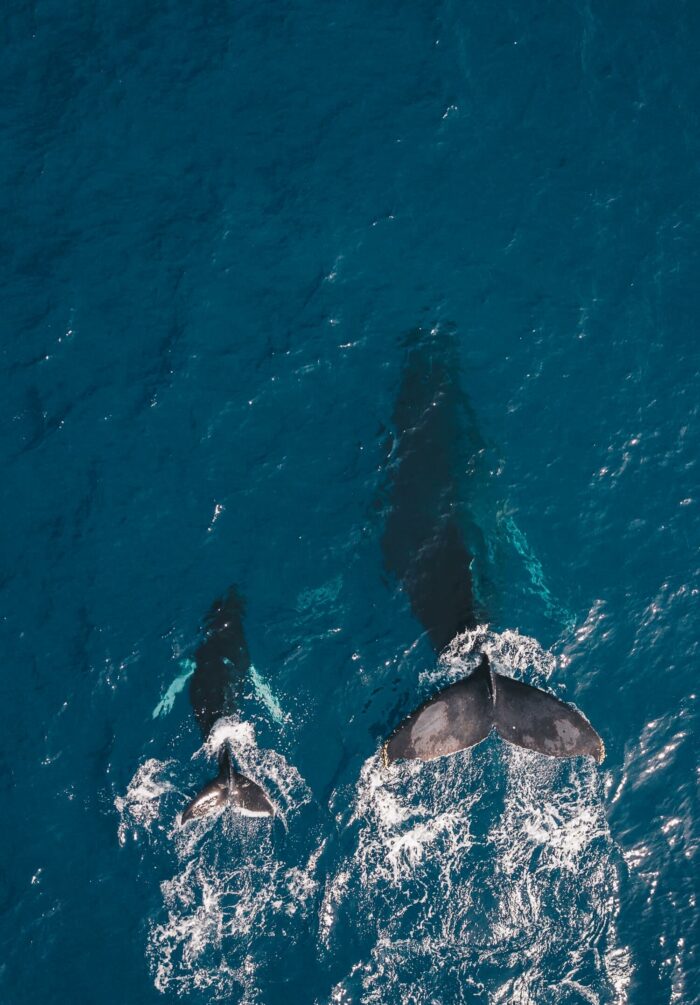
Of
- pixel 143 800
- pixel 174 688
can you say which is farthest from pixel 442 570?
pixel 143 800

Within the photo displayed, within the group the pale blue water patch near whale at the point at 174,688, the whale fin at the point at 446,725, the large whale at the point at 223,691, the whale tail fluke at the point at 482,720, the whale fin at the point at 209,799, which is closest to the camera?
the whale tail fluke at the point at 482,720

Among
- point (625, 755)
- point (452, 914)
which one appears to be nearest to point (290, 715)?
point (452, 914)

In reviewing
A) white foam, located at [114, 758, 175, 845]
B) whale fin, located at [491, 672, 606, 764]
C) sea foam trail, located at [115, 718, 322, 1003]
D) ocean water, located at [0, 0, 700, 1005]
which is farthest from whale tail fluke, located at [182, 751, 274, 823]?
whale fin, located at [491, 672, 606, 764]

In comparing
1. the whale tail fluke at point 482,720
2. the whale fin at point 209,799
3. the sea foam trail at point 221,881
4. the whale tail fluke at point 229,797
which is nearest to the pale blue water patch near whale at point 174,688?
the sea foam trail at point 221,881

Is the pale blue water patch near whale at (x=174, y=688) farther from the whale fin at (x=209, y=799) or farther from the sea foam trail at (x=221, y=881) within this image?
the whale fin at (x=209, y=799)

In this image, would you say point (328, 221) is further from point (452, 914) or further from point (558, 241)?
point (452, 914)

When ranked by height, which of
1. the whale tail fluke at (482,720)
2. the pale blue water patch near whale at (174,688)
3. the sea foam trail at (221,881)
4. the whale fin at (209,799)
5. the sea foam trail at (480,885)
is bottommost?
the sea foam trail at (480,885)

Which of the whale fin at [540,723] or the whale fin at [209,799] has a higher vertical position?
the whale fin at [209,799]
